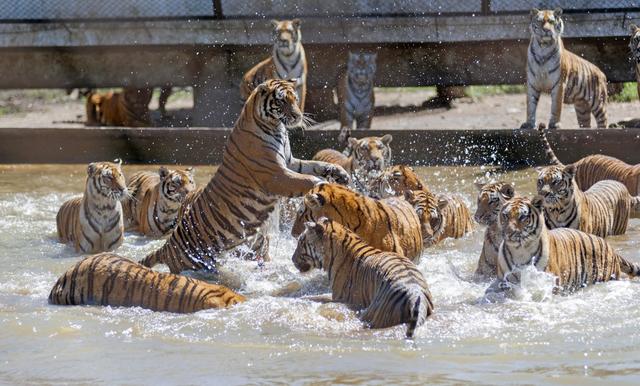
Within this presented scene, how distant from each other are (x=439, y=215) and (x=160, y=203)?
6.63 feet

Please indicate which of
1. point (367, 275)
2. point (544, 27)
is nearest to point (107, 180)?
point (367, 275)

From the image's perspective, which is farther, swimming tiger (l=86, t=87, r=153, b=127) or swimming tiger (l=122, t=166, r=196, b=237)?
swimming tiger (l=86, t=87, r=153, b=127)

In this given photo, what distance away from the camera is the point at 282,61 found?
11508mm

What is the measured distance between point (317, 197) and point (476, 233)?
6.18 feet

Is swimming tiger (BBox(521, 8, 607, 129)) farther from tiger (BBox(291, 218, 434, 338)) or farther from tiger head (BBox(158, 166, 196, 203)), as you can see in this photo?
tiger (BBox(291, 218, 434, 338))

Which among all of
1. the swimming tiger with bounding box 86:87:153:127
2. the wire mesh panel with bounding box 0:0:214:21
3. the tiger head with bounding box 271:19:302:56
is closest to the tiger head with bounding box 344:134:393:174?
the tiger head with bounding box 271:19:302:56

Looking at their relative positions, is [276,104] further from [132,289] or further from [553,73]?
[553,73]

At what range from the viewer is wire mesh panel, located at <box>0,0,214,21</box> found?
12500 mm

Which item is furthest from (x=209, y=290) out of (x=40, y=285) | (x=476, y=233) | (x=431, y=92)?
(x=431, y=92)

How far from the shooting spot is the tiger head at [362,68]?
11898 mm

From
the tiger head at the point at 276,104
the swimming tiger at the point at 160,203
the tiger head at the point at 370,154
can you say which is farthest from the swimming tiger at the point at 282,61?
the tiger head at the point at 276,104

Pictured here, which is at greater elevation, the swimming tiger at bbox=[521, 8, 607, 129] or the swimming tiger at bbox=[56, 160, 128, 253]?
the swimming tiger at bbox=[521, 8, 607, 129]

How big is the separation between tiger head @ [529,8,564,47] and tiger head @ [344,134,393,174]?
2.65 meters

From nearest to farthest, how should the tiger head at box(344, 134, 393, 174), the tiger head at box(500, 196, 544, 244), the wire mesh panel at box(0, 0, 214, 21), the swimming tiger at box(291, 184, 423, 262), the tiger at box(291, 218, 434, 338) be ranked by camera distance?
the tiger at box(291, 218, 434, 338), the tiger head at box(500, 196, 544, 244), the swimming tiger at box(291, 184, 423, 262), the tiger head at box(344, 134, 393, 174), the wire mesh panel at box(0, 0, 214, 21)
